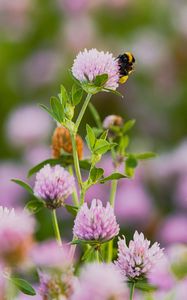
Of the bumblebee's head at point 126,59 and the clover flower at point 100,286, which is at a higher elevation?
the bumblebee's head at point 126,59

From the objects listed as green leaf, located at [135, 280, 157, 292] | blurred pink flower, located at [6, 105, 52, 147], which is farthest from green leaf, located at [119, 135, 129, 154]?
blurred pink flower, located at [6, 105, 52, 147]

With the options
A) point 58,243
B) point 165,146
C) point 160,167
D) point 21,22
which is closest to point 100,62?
point 58,243

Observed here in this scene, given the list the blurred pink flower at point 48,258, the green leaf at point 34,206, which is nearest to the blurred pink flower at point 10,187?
the green leaf at point 34,206

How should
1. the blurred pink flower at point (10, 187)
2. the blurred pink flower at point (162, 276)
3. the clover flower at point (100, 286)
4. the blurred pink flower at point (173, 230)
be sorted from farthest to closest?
the blurred pink flower at point (10, 187) < the blurred pink flower at point (173, 230) < the blurred pink flower at point (162, 276) < the clover flower at point (100, 286)

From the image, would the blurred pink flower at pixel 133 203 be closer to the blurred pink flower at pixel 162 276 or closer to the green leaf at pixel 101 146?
the green leaf at pixel 101 146

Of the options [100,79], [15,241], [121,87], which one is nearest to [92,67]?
[100,79]

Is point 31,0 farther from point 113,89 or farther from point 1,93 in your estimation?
point 113,89
